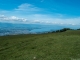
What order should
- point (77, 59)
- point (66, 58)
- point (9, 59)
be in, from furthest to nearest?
point (9, 59), point (66, 58), point (77, 59)

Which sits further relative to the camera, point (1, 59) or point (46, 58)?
point (1, 59)

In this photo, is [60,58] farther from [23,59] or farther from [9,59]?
[9,59]

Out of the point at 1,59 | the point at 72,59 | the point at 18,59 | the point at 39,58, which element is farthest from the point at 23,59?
the point at 72,59

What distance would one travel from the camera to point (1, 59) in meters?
21.4

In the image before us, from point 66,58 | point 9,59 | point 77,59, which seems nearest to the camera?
point 77,59

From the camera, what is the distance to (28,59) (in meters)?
19.3

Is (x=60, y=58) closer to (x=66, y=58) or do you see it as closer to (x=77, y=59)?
(x=66, y=58)

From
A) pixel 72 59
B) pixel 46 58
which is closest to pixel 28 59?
pixel 46 58

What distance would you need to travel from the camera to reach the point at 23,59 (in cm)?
1988

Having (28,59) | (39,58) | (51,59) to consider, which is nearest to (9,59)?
(28,59)

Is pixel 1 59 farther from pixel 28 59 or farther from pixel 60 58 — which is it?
pixel 60 58

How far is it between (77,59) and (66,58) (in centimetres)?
172

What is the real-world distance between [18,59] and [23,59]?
0.87 metres

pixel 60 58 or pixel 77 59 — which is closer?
pixel 77 59
